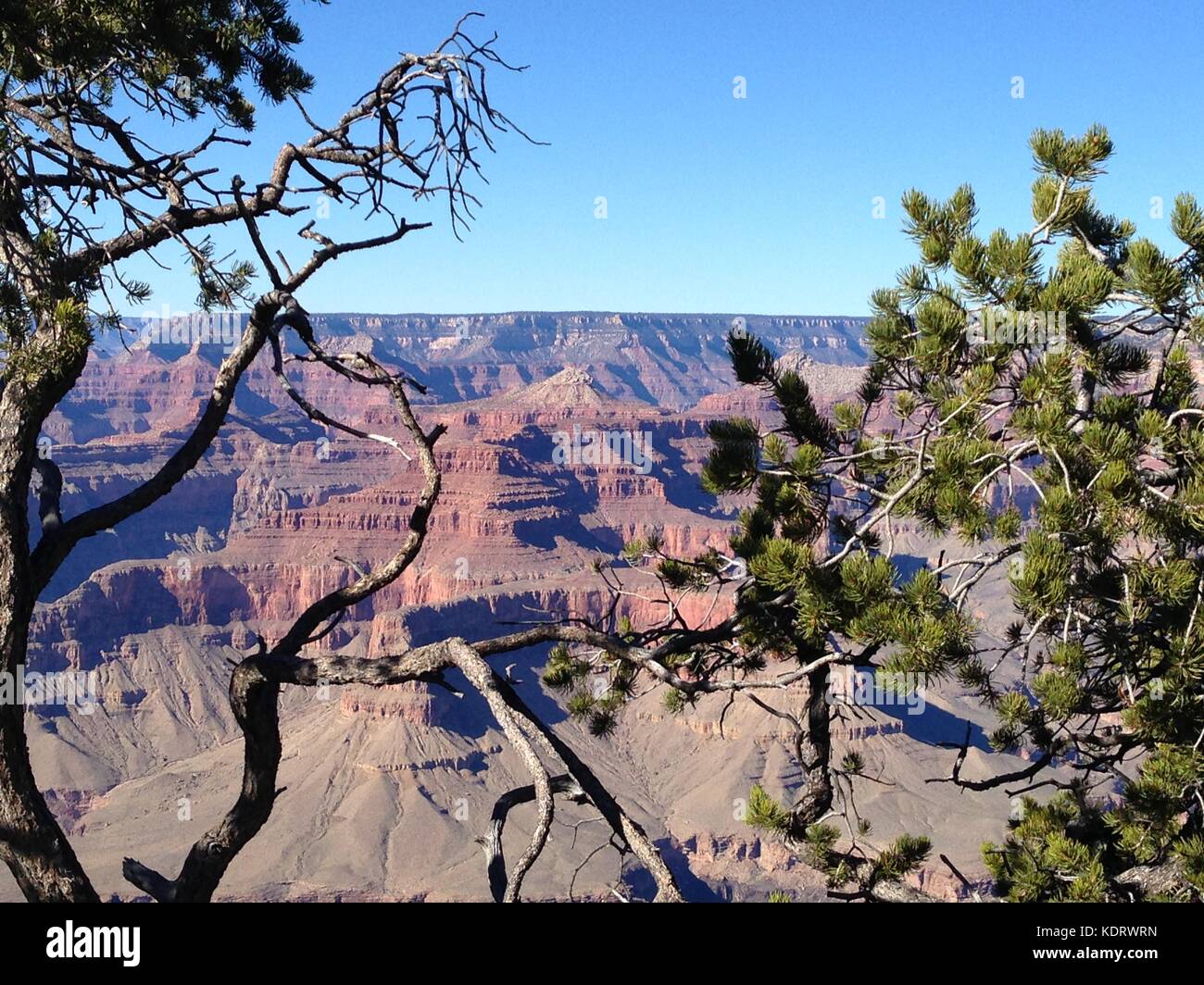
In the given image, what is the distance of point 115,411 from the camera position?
174250 millimetres

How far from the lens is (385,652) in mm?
40094

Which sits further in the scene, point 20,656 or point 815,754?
point 815,754

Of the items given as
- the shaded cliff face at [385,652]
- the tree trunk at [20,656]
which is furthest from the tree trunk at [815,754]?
the shaded cliff face at [385,652]

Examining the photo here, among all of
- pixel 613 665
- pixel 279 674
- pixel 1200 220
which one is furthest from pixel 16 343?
pixel 1200 220

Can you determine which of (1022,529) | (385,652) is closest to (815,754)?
(1022,529)

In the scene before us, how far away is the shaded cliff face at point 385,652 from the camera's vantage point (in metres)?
60.5

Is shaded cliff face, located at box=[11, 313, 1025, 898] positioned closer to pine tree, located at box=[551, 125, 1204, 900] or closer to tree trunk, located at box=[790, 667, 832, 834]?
pine tree, located at box=[551, 125, 1204, 900]

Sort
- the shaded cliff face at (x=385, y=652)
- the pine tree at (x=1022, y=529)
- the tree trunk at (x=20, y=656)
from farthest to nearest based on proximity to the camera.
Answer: the shaded cliff face at (x=385, y=652), the pine tree at (x=1022, y=529), the tree trunk at (x=20, y=656)

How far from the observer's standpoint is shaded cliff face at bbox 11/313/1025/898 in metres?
60.5

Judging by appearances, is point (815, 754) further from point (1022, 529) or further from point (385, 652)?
point (385, 652)

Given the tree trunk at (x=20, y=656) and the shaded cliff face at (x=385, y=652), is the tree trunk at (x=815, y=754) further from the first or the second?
the shaded cliff face at (x=385, y=652)
